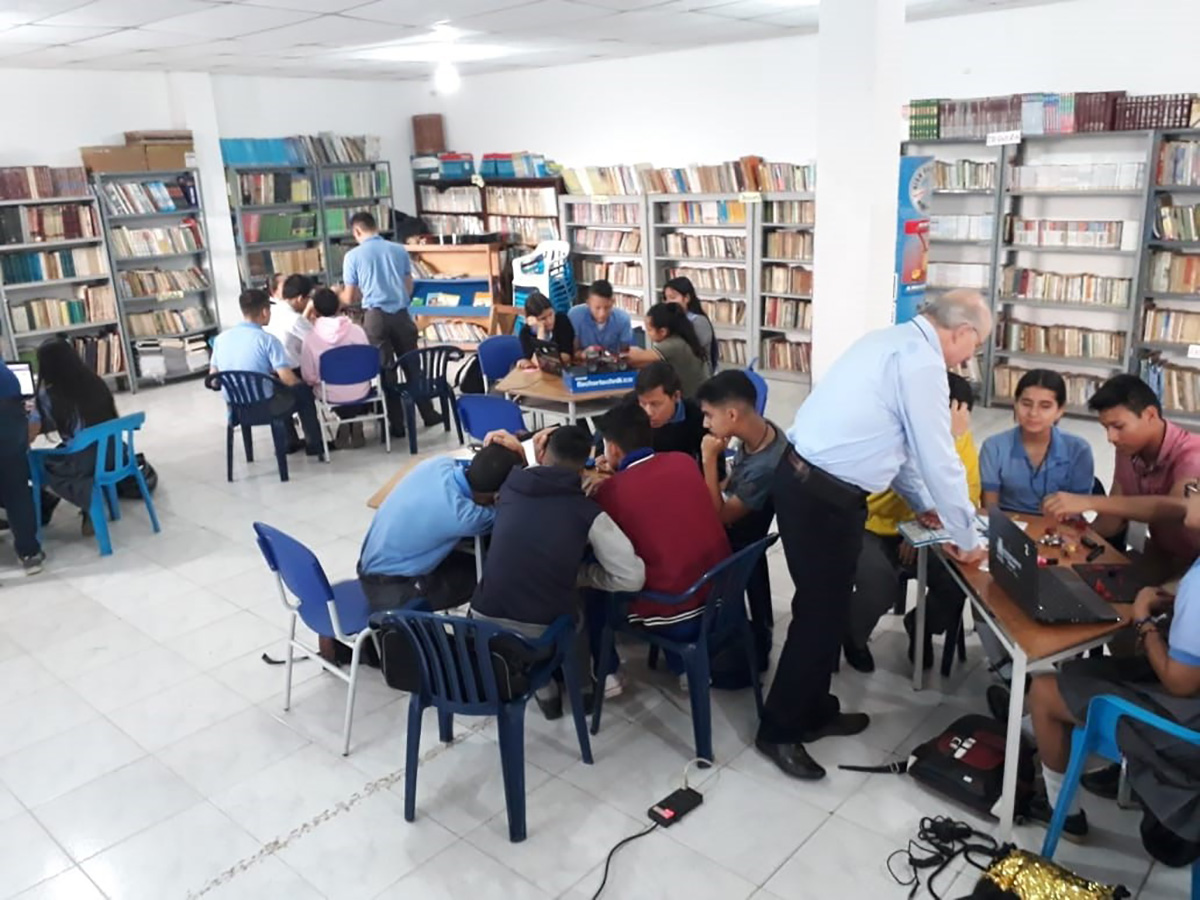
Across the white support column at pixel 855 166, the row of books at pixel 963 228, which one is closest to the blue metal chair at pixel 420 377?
the white support column at pixel 855 166

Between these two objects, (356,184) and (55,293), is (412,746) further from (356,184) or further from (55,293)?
(356,184)

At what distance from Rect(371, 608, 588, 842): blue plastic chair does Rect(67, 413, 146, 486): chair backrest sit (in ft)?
10.1

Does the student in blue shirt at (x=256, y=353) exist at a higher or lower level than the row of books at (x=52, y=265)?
lower

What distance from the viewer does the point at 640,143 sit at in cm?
970

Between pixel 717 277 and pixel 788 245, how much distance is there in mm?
885

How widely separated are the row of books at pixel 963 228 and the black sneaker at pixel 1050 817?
546cm

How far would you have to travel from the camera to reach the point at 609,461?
12.8ft

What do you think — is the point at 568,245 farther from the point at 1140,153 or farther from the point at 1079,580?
the point at 1079,580

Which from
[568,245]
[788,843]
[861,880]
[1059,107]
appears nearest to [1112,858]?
[861,880]

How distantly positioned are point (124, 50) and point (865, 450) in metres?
7.23

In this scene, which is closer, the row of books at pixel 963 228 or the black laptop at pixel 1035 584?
the black laptop at pixel 1035 584

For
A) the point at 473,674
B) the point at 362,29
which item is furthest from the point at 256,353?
the point at 473,674

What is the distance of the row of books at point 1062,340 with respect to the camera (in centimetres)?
711

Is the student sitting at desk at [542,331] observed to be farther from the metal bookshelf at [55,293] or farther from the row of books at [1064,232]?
the metal bookshelf at [55,293]
